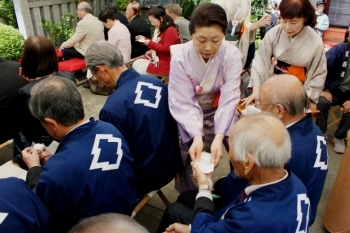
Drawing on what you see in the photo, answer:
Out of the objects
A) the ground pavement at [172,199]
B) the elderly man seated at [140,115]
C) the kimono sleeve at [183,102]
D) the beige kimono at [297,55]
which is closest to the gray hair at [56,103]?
the elderly man seated at [140,115]

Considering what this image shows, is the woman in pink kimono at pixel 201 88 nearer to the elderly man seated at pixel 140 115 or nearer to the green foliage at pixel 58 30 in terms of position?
the elderly man seated at pixel 140 115

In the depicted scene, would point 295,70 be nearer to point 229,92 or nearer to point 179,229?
point 229,92

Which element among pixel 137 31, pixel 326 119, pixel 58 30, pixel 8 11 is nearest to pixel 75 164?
pixel 326 119

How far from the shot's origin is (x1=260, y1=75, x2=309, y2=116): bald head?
203 centimetres

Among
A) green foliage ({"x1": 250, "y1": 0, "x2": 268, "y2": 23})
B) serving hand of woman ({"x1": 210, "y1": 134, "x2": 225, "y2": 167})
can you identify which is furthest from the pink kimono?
green foliage ({"x1": 250, "y1": 0, "x2": 268, "y2": 23})

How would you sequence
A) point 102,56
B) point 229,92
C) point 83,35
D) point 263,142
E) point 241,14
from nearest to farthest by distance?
point 263,142 < point 102,56 < point 229,92 < point 241,14 < point 83,35

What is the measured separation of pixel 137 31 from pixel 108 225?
5.54 meters

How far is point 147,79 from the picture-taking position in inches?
94.7

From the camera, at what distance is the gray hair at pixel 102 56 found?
7.63 ft

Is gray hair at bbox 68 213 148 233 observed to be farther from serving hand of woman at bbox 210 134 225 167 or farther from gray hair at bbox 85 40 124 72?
gray hair at bbox 85 40 124 72

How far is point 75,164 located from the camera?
5.65ft

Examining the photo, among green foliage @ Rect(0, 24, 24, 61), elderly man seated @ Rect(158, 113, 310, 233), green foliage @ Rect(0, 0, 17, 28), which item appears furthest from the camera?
green foliage @ Rect(0, 0, 17, 28)

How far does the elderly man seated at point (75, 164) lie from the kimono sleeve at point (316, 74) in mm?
2218

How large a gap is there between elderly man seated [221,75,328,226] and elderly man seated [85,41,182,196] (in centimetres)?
61
